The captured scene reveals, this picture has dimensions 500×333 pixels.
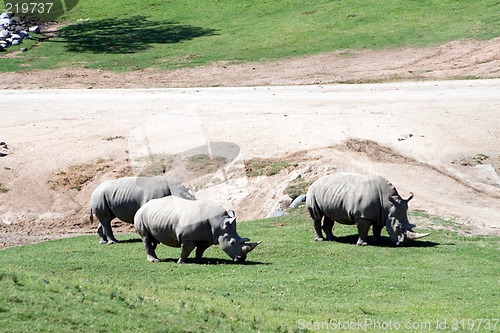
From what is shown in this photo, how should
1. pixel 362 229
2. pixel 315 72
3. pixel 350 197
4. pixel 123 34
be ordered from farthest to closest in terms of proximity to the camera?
pixel 123 34, pixel 315 72, pixel 350 197, pixel 362 229

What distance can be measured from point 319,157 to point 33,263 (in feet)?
45.9

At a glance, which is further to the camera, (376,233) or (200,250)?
(376,233)

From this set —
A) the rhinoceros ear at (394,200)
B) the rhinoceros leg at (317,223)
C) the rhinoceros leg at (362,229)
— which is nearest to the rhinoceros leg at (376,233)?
the rhinoceros leg at (362,229)

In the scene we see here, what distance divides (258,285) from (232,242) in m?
2.64

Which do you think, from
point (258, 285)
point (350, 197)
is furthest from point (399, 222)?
point (258, 285)

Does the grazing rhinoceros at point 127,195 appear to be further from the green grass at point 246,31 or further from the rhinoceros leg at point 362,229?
the green grass at point 246,31

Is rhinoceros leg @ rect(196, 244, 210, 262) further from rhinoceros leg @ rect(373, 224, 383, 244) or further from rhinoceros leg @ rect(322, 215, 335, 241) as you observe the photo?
rhinoceros leg @ rect(373, 224, 383, 244)

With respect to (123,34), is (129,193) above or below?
above

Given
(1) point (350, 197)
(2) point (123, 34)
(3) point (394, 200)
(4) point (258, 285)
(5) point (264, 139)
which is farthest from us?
(2) point (123, 34)

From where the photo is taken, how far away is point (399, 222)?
2584cm

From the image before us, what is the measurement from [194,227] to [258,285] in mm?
3065

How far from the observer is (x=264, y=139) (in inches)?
1547

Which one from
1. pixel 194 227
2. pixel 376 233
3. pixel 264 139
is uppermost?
pixel 194 227

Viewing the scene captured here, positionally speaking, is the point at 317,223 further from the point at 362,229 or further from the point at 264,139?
the point at 264,139
